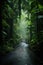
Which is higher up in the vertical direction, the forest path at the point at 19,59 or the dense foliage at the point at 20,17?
the dense foliage at the point at 20,17

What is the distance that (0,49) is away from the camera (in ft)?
65.6

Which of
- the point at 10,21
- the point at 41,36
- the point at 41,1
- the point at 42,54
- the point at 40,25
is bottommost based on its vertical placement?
the point at 42,54

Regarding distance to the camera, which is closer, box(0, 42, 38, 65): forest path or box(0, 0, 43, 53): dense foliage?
box(0, 42, 38, 65): forest path

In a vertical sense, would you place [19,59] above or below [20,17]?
below

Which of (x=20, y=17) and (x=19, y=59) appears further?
(x=20, y=17)

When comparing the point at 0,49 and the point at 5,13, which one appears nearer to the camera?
the point at 0,49

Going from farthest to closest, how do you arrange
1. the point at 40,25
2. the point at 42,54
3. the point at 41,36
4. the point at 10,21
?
1. the point at 10,21
2. the point at 40,25
3. the point at 41,36
4. the point at 42,54

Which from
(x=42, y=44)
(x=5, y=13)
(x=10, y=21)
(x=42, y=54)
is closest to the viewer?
(x=42, y=54)

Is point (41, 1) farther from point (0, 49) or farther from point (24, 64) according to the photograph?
point (24, 64)

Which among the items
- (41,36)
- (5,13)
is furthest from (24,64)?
(5,13)

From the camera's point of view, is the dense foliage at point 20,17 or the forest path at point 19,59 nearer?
the forest path at point 19,59

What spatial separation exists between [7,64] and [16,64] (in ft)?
2.29

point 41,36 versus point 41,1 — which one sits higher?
point 41,1

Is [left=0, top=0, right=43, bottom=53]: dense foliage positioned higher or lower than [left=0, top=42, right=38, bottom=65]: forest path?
higher
